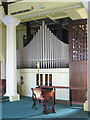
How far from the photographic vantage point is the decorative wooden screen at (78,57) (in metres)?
6.96

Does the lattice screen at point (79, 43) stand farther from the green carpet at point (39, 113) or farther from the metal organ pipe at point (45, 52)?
the green carpet at point (39, 113)

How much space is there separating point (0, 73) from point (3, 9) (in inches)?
144

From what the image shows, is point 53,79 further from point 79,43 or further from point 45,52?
point 79,43

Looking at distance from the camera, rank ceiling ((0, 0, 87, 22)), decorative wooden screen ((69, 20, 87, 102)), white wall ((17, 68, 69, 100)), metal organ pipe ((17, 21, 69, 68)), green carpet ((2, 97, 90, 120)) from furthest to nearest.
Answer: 1. metal organ pipe ((17, 21, 69, 68))
2. white wall ((17, 68, 69, 100))
3. decorative wooden screen ((69, 20, 87, 102))
4. ceiling ((0, 0, 87, 22))
5. green carpet ((2, 97, 90, 120))

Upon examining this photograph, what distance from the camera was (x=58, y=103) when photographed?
694 cm

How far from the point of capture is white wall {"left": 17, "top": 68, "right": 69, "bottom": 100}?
7.47 metres

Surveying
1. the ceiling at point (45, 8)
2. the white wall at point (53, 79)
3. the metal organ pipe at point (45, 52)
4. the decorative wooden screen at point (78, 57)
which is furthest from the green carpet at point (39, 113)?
the ceiling at point (45, 8)

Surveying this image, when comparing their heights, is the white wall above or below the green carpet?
above

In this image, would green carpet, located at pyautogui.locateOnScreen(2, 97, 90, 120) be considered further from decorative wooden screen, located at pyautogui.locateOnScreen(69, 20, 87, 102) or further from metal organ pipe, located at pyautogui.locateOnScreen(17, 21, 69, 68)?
metal organ pipe, located at pyautogui.locateOnScreen(17, 21, 69, 68)

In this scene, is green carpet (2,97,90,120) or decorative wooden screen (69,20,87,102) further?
decorative wooden screen (69,20,87,102)

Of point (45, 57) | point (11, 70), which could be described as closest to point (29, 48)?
point (45, 57)

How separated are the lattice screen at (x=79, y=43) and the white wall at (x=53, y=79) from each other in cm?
73

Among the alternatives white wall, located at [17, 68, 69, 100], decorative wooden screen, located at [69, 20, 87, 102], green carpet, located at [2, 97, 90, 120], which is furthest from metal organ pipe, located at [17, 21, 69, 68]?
green carpet, located at [2, 97, 90, 120]

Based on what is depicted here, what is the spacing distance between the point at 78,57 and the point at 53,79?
60.1 inches
